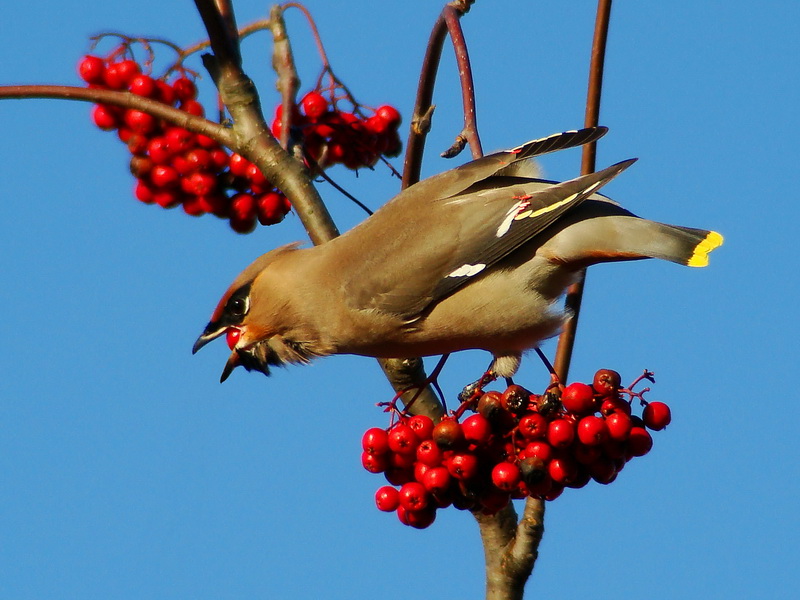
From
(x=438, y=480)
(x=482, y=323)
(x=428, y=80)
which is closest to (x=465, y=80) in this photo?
(x=428, y=80)

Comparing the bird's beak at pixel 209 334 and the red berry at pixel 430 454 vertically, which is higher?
the bird's beak at pixel 209 334

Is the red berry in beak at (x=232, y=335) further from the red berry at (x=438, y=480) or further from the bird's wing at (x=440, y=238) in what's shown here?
the red berry at (x=438, y=480)

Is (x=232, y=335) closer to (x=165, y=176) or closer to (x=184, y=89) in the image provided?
(x=165, y=176)

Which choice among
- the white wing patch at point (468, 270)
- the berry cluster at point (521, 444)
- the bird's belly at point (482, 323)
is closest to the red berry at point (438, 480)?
the berry cluster at point (521, 444)

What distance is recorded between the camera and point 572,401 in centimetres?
296

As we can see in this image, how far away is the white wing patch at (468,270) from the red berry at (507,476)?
0.91 metres

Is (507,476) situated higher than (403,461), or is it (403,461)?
(403,461)

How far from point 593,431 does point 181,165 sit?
173cm

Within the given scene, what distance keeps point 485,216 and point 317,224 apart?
21.6 inches

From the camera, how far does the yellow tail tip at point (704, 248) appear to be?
11.3 feet

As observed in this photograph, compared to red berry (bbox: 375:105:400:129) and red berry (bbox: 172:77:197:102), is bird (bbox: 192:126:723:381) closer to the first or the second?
red berry (bbox: 375:105:400:129)

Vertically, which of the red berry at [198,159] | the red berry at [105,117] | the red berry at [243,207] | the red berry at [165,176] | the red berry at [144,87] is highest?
the red berry at [144,87]

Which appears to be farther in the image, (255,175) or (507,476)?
(255,175)

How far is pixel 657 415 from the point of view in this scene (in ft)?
9.81
